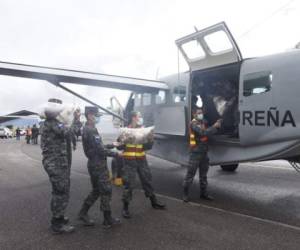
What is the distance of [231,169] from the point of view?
399 inches

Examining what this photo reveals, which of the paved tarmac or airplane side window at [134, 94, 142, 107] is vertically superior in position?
airplane side window at [134, 94, 142, 107]

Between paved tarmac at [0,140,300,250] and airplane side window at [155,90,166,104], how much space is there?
249cm

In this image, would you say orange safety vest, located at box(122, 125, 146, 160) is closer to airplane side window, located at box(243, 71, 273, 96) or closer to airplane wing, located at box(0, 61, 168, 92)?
airplane side window, located at box(243, 71, 273, 96)

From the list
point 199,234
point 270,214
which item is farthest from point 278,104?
point 199,234

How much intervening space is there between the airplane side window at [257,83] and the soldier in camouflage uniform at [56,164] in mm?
3853

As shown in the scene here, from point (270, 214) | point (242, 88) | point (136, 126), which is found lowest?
point (270, 214)

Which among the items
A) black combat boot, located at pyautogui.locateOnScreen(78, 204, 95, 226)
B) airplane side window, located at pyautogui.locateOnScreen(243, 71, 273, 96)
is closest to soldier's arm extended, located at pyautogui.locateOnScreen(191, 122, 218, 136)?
airplane side window, located at pyautogui.locateOnScreen(243, 71, 273, 96)

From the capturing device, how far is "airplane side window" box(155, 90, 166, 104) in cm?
877

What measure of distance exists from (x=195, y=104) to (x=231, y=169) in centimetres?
371

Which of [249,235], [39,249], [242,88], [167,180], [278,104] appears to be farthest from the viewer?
[167,180]

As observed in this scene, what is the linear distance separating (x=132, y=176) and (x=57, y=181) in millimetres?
A: 1392

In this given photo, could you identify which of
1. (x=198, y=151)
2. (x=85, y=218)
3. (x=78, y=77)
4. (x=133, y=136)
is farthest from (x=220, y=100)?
(x=85, y=218)

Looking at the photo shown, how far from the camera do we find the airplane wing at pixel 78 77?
7590 millimetres

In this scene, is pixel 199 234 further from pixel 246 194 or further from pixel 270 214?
pixel 246 194
